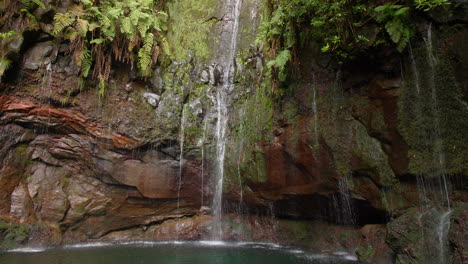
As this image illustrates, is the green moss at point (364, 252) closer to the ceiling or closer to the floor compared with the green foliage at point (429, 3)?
closer to the floor

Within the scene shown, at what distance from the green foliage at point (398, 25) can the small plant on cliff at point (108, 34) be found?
6092 millimetres

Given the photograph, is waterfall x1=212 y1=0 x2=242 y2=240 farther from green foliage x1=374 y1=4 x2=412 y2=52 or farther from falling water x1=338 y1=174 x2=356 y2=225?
green foliage x1=374 y1=4 x2=412 y2=52

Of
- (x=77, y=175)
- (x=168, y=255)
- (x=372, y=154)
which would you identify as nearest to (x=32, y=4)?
(x=77, y=175)

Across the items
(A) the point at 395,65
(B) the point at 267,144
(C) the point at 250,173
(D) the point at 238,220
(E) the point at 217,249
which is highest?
(A) the point at 395,65

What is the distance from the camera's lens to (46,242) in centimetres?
818

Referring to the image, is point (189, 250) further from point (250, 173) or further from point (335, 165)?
point (335, 165)

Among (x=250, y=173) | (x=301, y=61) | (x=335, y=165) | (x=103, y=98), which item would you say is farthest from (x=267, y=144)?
(x=103, y=98)

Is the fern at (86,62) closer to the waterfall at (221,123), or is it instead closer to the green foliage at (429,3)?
the waterfall at (221,123)

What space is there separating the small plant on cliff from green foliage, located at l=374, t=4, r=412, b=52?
6.09 meters

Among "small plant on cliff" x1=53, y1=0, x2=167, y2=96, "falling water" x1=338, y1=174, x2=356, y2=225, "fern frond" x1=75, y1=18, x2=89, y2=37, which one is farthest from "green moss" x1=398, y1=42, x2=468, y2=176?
"fern frond" x1=75, y1=18, x2=89, y2=37

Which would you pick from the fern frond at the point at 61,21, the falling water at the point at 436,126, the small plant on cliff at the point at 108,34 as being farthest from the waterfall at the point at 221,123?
the falling water at the point at 436,126

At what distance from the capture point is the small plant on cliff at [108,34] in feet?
26.3

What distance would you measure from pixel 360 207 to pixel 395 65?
3344 millimetres

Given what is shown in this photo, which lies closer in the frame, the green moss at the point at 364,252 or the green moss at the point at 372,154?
the green moss at the point at 372,154
